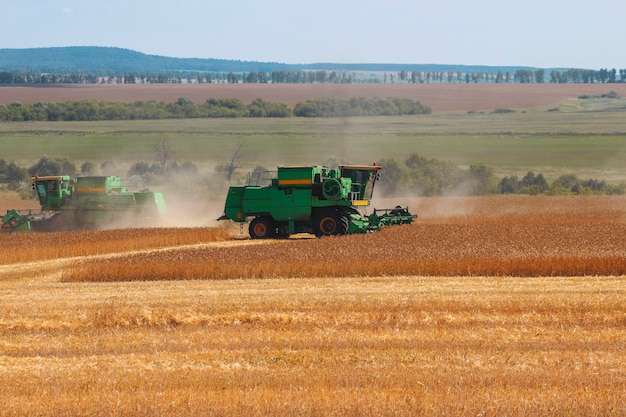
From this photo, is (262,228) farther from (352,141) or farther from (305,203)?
(352,141)

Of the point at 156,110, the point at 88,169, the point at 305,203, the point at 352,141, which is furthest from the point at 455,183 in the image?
the point at 156,110

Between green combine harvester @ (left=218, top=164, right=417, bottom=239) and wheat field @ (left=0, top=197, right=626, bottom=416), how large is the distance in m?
3.55

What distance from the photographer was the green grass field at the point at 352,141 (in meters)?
82.8

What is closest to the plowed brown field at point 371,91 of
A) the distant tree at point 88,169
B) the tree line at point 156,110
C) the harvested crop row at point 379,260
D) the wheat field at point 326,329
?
the tree line at point 156,110

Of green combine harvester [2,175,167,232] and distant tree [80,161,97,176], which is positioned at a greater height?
green combine harvester [2,175,167,232]

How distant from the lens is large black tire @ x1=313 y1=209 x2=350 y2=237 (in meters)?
31.2

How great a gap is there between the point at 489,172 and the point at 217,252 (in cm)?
3676

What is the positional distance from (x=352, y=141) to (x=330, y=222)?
169 ft

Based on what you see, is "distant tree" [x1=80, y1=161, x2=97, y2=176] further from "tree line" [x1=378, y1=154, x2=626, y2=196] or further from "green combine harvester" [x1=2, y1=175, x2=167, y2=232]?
"green combine harvester" [x1=2, y1=175, x2=167, y2=232]

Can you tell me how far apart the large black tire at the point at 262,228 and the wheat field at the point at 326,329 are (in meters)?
4.82

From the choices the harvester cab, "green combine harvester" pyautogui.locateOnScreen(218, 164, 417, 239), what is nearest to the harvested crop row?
"green combine harvester" pyautogui.locateOnScreen(218, 164, 417, 239)

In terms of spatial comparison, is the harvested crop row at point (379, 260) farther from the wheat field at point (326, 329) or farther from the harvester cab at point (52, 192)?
the harvester cab at point (52, 192)

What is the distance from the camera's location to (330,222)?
3139cm

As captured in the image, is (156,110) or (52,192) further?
(156,110)
